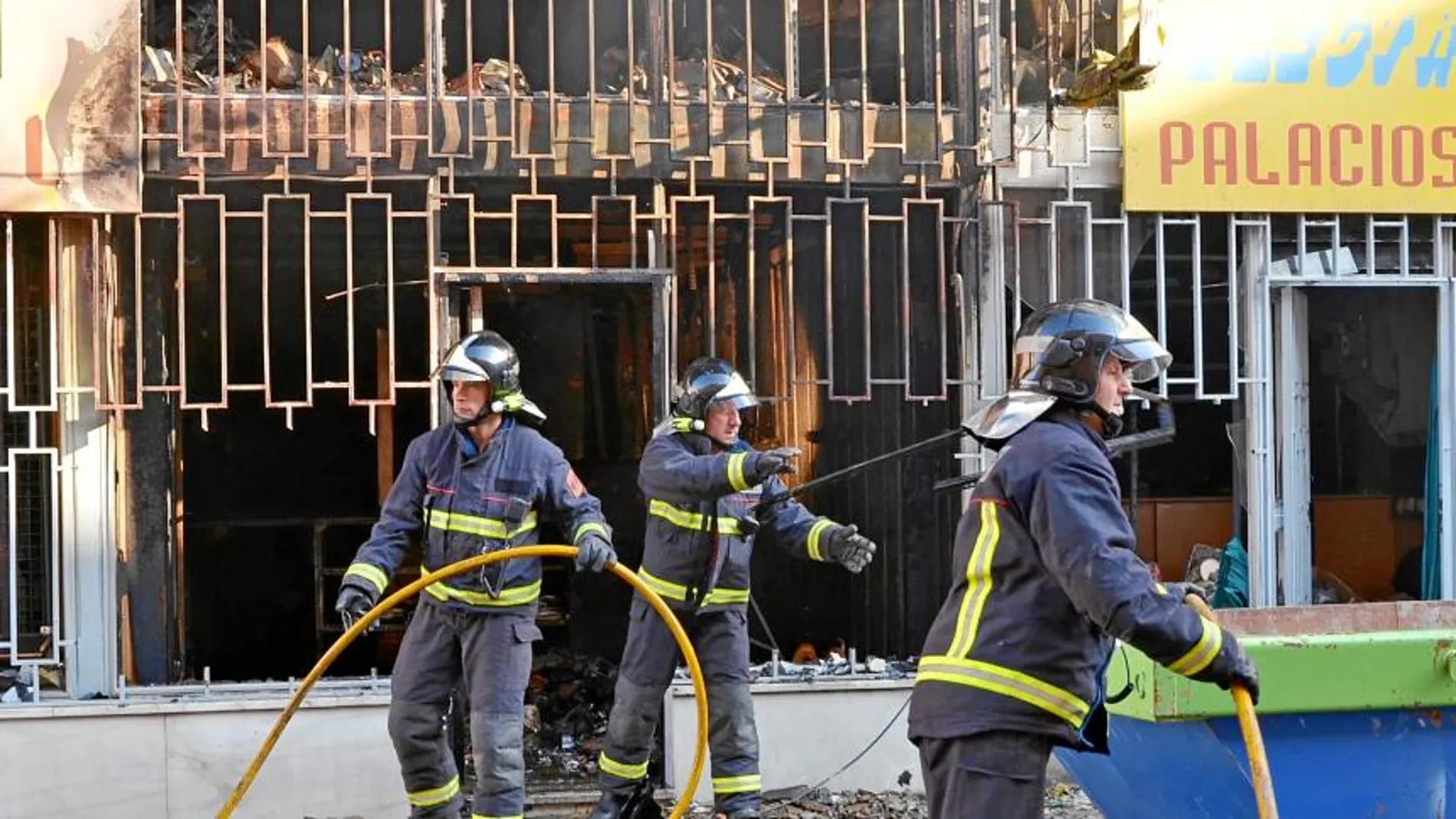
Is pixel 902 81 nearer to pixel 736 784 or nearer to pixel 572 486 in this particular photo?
pixel 572 486

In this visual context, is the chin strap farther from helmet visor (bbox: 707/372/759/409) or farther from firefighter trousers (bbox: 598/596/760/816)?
firefighter trousers (bbox: 598/596/760/816)

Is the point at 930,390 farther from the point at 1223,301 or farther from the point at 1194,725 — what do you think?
the point at 1194,725

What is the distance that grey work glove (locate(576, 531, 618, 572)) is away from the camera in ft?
21.5

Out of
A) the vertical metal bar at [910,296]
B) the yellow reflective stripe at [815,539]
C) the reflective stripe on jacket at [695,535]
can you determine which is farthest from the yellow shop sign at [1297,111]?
the reflective stripe on jacket at [695,535]

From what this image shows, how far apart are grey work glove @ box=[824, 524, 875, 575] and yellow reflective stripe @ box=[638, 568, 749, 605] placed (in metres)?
0.43

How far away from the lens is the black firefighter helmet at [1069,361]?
4.44 metres

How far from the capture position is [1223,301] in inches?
358

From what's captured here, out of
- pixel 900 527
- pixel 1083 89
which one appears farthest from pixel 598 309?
pixel 1083 89

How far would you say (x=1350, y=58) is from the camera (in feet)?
27.7

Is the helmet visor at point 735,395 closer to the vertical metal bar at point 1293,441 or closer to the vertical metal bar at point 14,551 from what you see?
the vertical metal bar at point 1293,441

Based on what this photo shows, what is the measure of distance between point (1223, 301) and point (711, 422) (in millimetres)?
3143

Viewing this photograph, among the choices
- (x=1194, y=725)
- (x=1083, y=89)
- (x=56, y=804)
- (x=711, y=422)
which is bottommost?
(x=56, y=804)

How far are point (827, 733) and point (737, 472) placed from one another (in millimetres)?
1758

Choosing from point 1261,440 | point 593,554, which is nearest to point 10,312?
point 593,554
